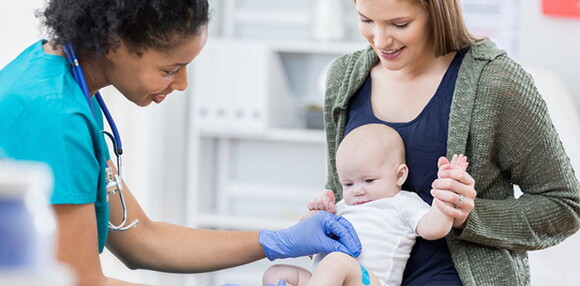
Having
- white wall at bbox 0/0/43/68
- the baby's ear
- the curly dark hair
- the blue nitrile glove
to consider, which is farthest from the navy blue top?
white wall at bbox 0/0/43/68

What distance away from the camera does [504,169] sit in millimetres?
1475

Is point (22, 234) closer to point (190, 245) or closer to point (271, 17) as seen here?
point (190, 245)

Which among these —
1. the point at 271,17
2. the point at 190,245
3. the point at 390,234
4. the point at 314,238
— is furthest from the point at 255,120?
the point at 390,234

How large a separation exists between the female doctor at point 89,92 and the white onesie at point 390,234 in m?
0.03

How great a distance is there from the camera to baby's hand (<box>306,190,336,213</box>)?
1.57m

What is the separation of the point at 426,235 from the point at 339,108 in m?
0.37

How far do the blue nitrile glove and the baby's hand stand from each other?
0.04 metres

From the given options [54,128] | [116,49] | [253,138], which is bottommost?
[253,138]

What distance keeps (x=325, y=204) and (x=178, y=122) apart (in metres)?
1.83

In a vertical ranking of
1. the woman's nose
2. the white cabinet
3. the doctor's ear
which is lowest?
the white cabinet

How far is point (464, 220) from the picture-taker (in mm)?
1366

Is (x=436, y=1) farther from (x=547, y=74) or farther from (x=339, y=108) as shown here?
(x=547, y=74)

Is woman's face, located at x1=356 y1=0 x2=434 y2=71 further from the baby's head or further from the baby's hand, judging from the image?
the baby's hand

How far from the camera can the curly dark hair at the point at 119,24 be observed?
1.25 metres
